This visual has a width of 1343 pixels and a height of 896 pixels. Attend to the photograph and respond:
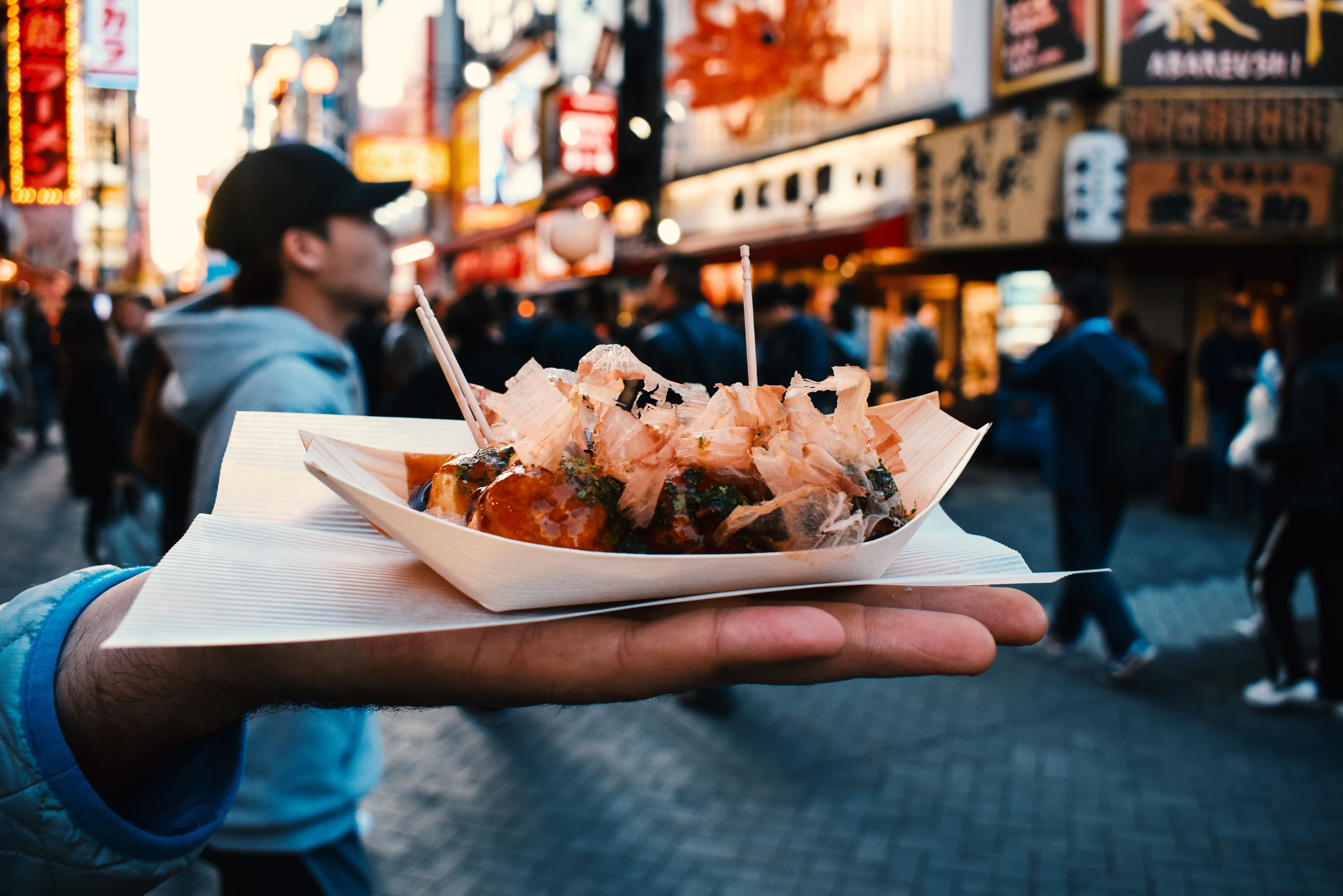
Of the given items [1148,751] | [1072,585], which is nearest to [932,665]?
[1148,751]

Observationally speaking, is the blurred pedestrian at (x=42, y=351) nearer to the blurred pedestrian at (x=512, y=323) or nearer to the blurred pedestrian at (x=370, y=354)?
the blurred pedestrian at (x=370, y=354)

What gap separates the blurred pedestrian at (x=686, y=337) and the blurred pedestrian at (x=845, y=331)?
84.3 inches

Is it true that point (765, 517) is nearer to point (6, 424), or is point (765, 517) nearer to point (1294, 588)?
point (1294, 588)

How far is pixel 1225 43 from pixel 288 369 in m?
11.0

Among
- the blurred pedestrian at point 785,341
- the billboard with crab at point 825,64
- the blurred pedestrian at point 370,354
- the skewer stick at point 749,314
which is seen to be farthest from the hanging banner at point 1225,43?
the skewer stick at point 749,314

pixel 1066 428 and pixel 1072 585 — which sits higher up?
pixel 1066 428

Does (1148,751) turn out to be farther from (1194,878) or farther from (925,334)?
(925,334)

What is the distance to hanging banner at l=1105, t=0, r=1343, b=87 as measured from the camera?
9.74 metres

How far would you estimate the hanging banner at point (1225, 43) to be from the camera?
9.74m

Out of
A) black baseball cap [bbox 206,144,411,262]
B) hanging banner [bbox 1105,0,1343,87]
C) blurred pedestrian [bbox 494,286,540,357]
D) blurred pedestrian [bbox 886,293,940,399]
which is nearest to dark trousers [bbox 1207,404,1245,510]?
blurred pedestrian [bbox 886,293,940,399]

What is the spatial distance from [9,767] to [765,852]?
9.60ft

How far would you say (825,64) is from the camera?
13602mm

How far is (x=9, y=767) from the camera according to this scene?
1037mm

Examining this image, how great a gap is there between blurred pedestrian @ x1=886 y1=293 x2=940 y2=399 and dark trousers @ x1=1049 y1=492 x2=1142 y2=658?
18.0 ft
